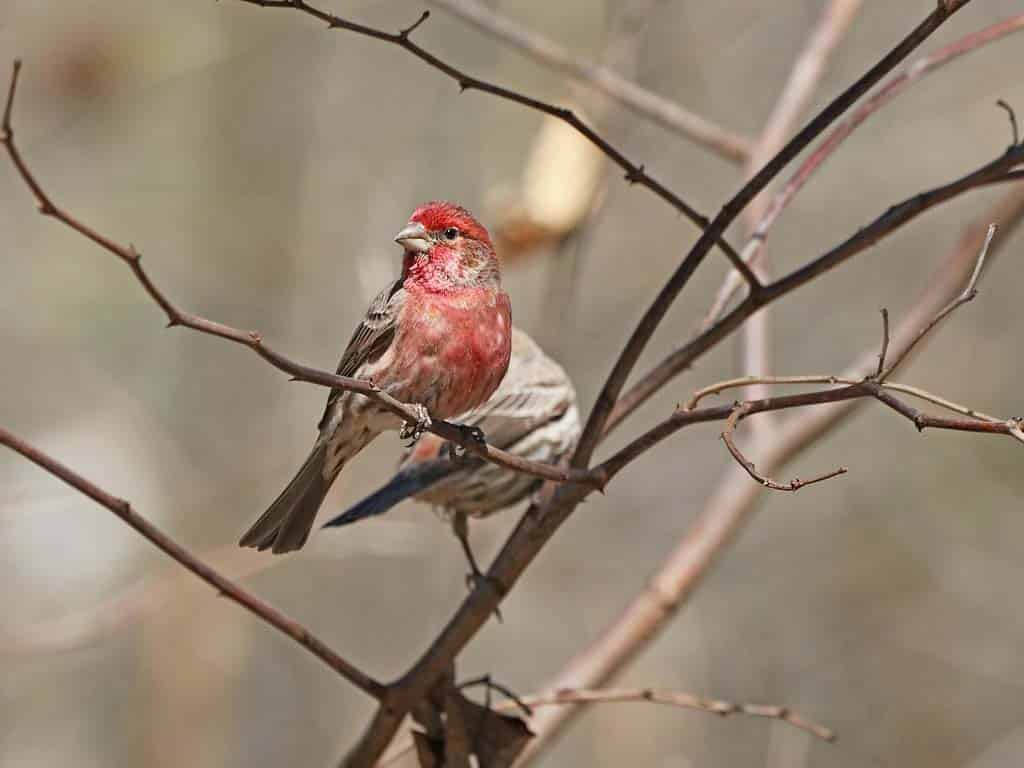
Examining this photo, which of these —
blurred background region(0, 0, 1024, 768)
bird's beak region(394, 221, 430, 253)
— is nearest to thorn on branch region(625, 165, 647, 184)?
bird's beak region(394, 221, 430, 253)

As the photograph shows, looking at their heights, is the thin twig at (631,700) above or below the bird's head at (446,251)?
below

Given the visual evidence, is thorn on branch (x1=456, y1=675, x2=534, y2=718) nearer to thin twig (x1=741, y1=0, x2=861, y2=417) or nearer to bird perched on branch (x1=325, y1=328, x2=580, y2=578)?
bird perched on branch (x1=325, y1=328, x2=580, y2=578)

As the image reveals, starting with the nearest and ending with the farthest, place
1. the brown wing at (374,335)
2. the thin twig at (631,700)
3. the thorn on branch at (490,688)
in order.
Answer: the thorn on branch at (490,688) → the thin twig at (631,700) → the brown wing at (374,335)

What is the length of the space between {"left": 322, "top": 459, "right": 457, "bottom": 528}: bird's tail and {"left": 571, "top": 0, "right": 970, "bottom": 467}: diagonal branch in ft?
6.45

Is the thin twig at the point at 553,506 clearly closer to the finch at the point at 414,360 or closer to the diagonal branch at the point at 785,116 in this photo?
the finch at the point at 414,360

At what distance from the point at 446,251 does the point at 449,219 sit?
0.16m

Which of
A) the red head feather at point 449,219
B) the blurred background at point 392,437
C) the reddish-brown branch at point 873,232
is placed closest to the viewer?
the reddish-brown branch at point 873,232

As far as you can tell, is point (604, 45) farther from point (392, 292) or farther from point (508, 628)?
point (508, 628)

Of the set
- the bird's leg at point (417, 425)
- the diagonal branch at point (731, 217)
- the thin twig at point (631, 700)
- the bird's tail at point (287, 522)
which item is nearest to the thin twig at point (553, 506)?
the diagonal branch at point (731, 217)

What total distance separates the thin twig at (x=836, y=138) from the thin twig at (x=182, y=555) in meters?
1.50

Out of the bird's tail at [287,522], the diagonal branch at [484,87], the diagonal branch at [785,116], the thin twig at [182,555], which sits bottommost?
the thin twig at [182,555]

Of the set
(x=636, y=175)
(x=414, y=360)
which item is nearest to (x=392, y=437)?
(x=414, y=360)

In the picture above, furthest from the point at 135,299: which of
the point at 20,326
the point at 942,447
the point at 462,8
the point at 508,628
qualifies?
the point at 942,447

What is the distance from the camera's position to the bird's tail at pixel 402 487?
17.7ft
